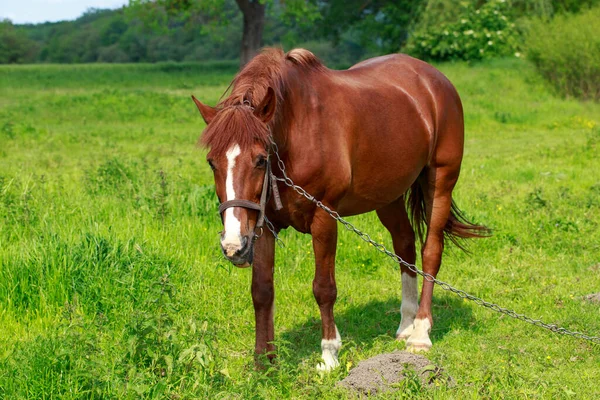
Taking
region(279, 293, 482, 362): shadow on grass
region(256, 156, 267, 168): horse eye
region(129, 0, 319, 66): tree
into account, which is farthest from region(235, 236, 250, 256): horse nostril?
region(129, 0, 319, 66): tree

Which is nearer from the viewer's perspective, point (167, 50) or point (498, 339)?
point (498, 339)

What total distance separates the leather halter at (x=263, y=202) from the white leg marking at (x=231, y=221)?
0.10 ft

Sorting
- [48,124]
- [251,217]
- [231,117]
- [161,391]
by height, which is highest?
[231,117]

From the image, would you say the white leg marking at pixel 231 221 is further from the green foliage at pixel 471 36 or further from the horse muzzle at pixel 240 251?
the green foliage at pixel 471 36

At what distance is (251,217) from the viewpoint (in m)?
4.04

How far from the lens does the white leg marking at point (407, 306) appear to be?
5.59 meters

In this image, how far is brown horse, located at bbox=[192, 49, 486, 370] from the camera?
3.99 m

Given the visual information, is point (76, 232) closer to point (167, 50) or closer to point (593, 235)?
point (593, 235)

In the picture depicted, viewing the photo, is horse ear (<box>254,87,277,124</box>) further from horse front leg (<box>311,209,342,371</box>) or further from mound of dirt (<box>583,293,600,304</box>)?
mound of dirt (<box>583,293,600,304</box>)

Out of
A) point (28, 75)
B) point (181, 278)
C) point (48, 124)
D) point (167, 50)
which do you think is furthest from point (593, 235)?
point (167, 50)

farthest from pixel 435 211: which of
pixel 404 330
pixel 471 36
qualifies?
pixel 471 36

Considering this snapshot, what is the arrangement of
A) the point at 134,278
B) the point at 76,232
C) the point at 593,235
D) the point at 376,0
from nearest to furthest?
the point at 134,278, the point at 76,232, the point at 593,235, the point at 376,0

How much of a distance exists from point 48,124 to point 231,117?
15.4 m

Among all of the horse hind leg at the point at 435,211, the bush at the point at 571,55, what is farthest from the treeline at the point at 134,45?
the horse hind leg at the point at 435,211
